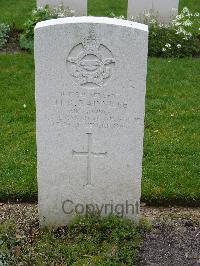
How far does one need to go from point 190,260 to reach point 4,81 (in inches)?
194

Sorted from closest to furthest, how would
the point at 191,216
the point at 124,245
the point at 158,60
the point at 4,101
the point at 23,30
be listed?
1. the point at 124,245
2. the point at 191,216
3. the point at 4,101
4. the point at 158,60
5. the point at 23,30

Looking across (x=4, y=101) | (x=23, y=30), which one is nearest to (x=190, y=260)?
(x=4, y=101)

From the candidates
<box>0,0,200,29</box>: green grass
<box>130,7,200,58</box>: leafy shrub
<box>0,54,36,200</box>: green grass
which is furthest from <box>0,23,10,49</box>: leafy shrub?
<box>130,7,200,58</box>: leafy shrub

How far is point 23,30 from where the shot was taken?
36.6 ft

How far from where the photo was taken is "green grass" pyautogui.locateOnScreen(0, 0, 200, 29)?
12.3 m

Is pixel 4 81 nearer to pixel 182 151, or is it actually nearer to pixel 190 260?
pixel 182 151

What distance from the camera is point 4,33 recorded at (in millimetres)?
10750

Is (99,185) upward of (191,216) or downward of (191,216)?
upward

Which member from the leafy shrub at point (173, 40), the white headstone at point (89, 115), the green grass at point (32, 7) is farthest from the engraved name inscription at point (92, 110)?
the green grass at point (32, 7)

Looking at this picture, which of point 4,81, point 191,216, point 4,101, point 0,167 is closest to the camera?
point 191,216

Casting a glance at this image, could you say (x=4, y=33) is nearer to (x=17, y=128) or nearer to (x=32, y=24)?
(x=32, y=24)

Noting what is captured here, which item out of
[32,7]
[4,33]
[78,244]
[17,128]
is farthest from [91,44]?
[32,7]

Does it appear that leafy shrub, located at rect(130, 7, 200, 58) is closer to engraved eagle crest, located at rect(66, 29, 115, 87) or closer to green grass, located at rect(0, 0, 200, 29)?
green grass, located at rect(0, 0, 200, 29)

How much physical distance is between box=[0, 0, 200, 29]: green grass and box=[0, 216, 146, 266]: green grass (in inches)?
290
